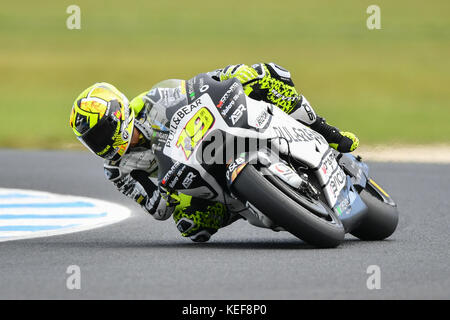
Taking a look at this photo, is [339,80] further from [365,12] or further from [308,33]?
[365,12]

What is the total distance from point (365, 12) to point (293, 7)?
15.9 ft

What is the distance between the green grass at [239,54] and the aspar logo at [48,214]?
8327mm

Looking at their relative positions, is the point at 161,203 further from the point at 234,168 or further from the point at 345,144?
the point at 345,144

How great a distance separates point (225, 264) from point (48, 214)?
4.19 meters

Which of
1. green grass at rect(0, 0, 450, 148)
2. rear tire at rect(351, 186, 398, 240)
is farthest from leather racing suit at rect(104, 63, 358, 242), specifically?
green grass at rect(0, 0, 450, 148)

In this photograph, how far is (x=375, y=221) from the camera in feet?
26.4

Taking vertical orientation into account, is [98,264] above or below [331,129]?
below

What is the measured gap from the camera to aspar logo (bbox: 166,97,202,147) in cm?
735

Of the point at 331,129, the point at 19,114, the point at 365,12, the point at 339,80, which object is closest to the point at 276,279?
the point at 331,129

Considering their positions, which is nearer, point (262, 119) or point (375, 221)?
point (262, 119)

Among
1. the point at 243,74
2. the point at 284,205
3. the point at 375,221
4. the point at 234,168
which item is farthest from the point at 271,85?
the point at 375,221

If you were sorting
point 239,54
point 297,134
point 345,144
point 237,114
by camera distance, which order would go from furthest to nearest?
point 239,54 → point 345,144 → point 297,134 → point 237,114

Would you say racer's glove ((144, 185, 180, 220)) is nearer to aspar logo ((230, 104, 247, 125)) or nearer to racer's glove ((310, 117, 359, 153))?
aspar logo ((230, 104, 247, 125))

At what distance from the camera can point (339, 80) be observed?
3588 centimetres
